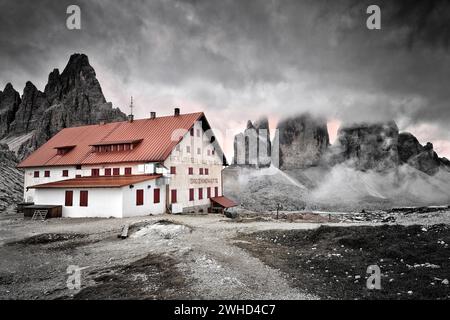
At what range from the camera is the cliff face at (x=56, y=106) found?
384 feet

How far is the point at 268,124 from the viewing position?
122688 mm

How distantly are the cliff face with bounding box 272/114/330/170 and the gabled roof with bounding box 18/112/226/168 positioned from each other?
299 ft

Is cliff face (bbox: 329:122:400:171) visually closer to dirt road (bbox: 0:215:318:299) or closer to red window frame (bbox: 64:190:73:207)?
red window frame (bbox: 64:190:73:207)

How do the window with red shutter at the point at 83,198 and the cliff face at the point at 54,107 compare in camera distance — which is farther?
the cliff face at the point at 54,107

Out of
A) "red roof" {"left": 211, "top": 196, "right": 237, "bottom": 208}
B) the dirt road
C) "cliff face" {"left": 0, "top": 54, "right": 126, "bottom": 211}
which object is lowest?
"red roof" {"left": 211, "top": 196, "right": 237, "bottom": 208}

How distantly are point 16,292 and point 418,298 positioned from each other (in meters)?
11.9

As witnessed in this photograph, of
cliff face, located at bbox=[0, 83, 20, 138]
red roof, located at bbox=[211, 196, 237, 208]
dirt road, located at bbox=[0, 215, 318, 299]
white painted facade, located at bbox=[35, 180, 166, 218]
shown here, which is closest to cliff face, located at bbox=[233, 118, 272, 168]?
red roof, located at bbox=[211, 196, 237, 208]

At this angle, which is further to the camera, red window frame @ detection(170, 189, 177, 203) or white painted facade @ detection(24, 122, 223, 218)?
red window frame @ detection(170, 189, 177, 203)

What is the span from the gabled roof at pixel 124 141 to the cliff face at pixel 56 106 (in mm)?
77483

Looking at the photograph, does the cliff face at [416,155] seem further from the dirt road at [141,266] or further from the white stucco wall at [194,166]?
the dirt road at [141,266]

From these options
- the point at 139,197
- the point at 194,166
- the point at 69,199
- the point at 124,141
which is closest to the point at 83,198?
the point at 69,199

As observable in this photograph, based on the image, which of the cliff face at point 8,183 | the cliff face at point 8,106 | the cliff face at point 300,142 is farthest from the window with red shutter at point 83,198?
the cliff face at point 8,106

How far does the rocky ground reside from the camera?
322 inches

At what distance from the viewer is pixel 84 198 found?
25562 mm
